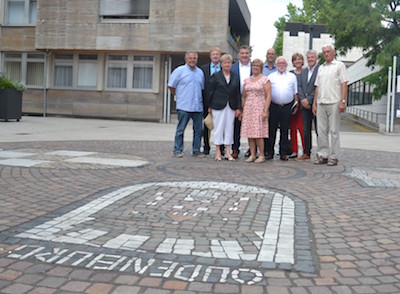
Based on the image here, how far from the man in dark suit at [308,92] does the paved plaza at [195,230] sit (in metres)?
1.71

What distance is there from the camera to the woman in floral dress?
8.36m

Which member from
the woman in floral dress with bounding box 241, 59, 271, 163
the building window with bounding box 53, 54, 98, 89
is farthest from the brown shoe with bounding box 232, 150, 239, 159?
the building window with bounding box 53, 54, 98, 89

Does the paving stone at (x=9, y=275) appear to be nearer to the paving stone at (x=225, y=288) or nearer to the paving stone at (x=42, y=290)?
the paving stone at (x=42, y=290)

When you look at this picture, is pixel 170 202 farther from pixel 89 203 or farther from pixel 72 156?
pixel 72 156

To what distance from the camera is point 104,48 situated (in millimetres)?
23109

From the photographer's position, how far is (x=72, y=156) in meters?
8.40

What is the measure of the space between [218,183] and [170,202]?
1.23 m

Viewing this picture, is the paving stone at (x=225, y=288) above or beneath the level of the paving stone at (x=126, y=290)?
above

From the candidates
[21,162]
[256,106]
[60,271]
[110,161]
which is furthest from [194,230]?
[256,106]

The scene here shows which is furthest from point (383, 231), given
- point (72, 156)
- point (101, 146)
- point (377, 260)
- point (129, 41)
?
point (129, 41)

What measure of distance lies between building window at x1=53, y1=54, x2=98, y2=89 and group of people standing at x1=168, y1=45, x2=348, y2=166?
1628 centimetres

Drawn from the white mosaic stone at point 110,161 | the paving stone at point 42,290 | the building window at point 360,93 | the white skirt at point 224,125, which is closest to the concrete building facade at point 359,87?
the building window at point 360,93

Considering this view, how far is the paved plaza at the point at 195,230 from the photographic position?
114 inches

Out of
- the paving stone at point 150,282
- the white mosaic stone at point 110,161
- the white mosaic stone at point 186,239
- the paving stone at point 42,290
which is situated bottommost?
the paving stone at point 42,290
